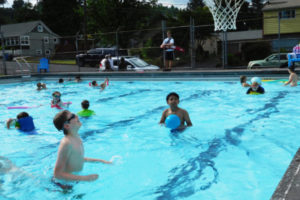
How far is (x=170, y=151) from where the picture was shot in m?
5.17

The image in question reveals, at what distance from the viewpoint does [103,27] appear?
130 ft

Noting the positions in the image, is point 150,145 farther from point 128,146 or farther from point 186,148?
point 186,148

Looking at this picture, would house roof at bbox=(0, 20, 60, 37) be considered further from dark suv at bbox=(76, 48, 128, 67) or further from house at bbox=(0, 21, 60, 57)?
dark suv at bbox=(76, 48, 128, 67)

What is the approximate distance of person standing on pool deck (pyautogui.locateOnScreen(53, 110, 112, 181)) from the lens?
3428 mm

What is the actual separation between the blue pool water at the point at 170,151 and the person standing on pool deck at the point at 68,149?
0.89ft

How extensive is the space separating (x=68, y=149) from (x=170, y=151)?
7.16ft

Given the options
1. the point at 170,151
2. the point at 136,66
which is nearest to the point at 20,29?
the point at 136,66

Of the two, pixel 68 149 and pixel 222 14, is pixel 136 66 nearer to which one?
pixel 222 14

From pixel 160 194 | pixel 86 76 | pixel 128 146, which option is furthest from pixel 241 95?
pixel 86 76

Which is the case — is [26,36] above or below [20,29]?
below

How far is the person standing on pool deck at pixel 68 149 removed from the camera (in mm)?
3428

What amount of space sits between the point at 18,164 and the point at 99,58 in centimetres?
2384

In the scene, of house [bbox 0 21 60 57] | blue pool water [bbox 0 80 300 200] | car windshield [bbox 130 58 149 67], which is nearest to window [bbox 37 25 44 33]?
house [bbox 0 21 60 57]

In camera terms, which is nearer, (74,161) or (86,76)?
A: (74,161)
